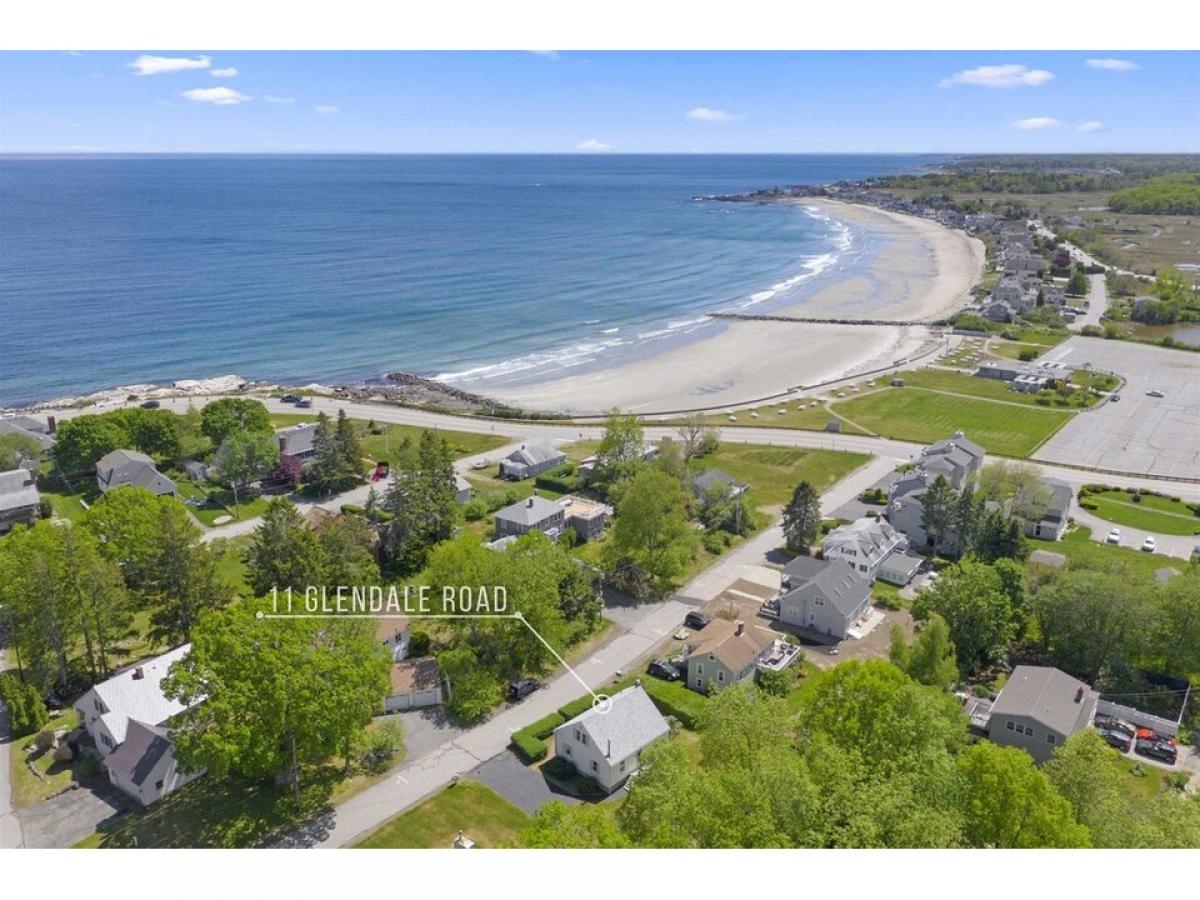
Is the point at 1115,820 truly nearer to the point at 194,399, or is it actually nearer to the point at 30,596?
the point at 30,596

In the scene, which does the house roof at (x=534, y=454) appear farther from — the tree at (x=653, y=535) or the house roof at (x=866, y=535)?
the house roof at (x=866, y=535)

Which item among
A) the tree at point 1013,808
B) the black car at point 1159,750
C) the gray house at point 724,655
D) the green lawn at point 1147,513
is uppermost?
the tree at point 1013,808

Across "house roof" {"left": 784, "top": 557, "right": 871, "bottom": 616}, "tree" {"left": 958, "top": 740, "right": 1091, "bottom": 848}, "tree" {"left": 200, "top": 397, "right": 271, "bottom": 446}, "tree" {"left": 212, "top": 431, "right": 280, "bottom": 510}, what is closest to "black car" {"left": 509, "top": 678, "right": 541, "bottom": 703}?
"house roof" {"left": 784, "top": 557, "right": 871, "bottom": 616}

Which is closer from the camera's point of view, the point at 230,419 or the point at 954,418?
the point at 230,419

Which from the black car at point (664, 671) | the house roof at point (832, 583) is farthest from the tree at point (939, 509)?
the black car at point (664, 671)

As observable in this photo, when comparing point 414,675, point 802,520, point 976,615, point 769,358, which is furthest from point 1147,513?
point 414,675

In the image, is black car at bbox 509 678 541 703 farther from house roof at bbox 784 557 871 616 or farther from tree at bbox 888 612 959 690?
tree at bbox 888 612 959 690

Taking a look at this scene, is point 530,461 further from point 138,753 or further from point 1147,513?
point 1147,513
